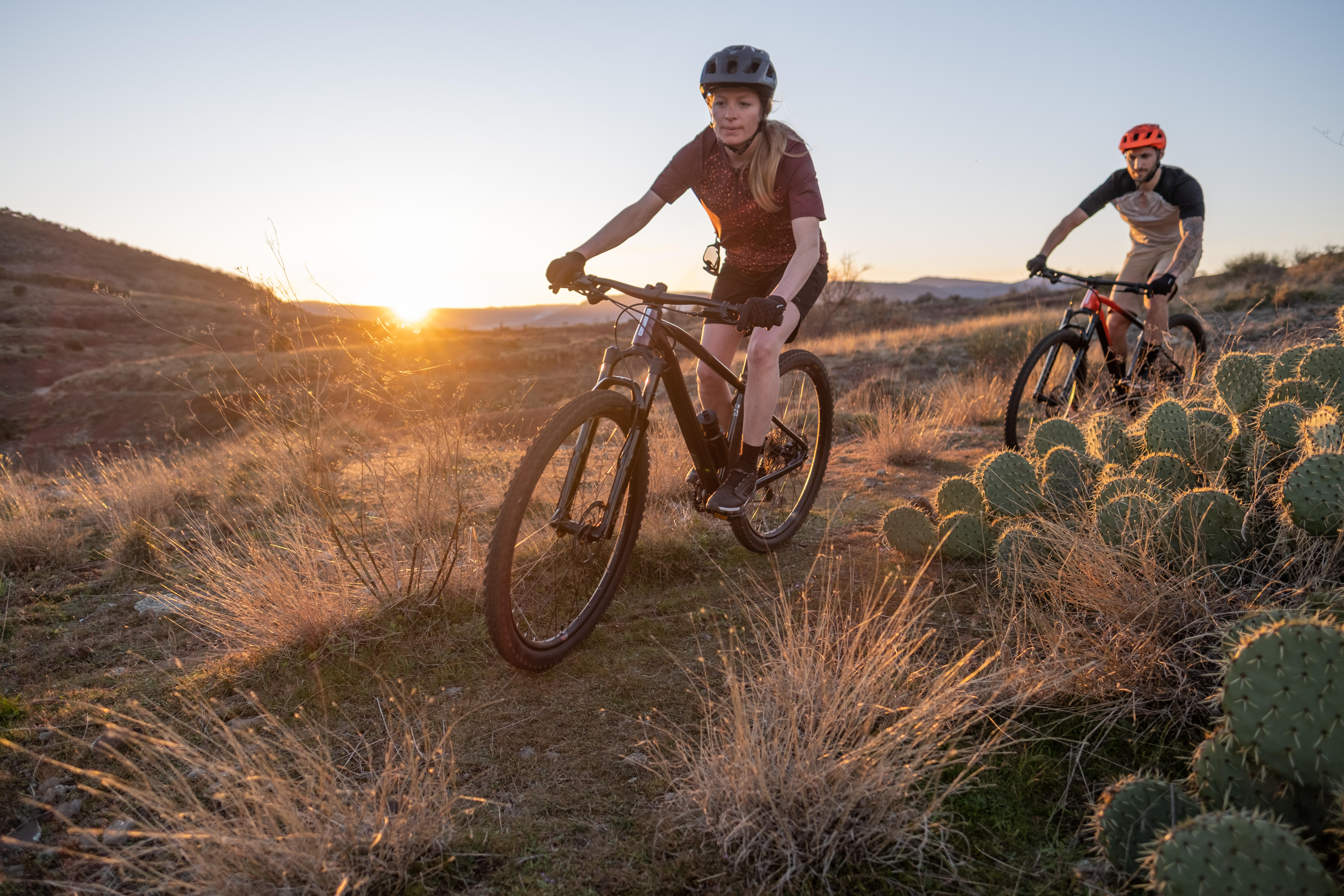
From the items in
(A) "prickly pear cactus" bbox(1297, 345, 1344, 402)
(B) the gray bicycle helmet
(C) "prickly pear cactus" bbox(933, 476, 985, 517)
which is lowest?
(C) "prickly pear cactus" bbox(933, 476, 985, 517)

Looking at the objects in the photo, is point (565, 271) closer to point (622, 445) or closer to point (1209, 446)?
point (622, 445)

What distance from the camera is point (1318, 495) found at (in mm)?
2330

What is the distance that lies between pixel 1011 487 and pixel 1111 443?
0.66 m

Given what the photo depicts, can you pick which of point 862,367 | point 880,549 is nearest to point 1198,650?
point 880,549

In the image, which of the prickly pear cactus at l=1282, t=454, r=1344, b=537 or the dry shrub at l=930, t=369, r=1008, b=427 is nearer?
the prickly pear cactus at l=1282, t=454, r=1344, b=537

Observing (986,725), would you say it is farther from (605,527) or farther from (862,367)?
(862,367)

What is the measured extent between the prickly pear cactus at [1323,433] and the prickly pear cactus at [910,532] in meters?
1.45

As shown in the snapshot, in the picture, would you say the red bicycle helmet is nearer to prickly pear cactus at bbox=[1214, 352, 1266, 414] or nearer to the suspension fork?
prickly pear cactus at bbox=[1214, 352, 1266, 414]

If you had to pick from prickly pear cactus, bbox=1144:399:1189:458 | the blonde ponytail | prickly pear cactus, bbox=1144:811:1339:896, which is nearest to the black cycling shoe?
the blonde ponytail

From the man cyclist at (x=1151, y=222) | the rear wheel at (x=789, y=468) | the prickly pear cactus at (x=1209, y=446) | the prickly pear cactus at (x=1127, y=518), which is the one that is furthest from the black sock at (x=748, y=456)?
the man cyclist at (x=1151, y=222)

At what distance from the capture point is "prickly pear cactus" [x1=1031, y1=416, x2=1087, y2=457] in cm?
394

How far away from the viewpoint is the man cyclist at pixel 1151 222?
18.6 ft

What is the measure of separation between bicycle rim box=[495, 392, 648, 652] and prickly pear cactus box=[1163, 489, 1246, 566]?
6.40ft

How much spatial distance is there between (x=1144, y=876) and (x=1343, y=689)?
554mm
